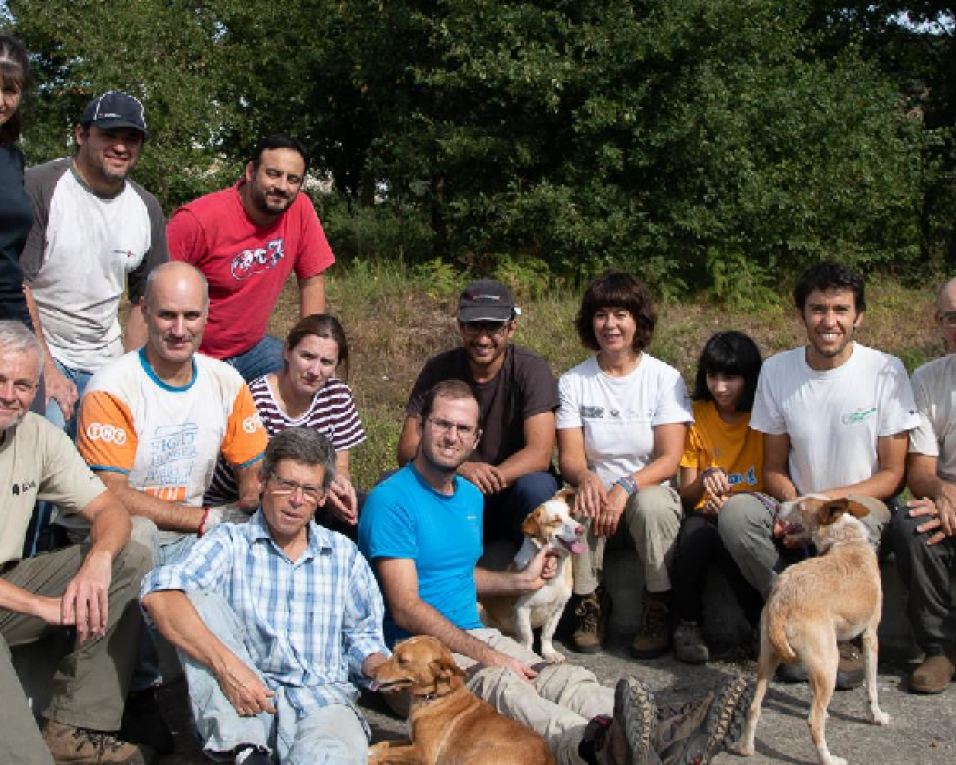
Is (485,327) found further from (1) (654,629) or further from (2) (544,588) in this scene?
(1) (654,629)

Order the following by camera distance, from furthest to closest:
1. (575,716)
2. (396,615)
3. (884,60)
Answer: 1. (884,60)
2. (396,615)
3. (575,716)

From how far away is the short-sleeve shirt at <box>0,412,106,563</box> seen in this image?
371 centimetres

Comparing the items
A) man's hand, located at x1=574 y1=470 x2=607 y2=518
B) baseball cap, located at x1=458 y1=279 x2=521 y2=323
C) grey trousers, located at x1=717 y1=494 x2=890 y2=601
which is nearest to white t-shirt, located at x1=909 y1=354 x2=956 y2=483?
grey trousers, located at x1=717 y1=494 x2=890 y2=601

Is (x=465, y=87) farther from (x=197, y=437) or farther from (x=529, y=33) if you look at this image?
(x=197, y=437)

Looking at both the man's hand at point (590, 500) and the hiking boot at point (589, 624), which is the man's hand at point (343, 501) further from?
the hiking boot at point (589, 624)

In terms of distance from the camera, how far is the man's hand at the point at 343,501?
14.7 ft

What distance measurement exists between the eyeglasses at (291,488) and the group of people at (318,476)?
0.01 metres

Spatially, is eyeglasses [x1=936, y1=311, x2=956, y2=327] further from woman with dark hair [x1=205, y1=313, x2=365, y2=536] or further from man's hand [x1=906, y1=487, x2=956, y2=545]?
woman with dark hair [x1=205, y1=313, x2=365, y2=536]

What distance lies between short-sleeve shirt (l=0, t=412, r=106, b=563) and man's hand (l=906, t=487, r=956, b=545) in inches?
129

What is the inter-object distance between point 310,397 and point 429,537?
102cm

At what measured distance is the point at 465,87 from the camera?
451 inches

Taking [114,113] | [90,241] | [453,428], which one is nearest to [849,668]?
[453,428]

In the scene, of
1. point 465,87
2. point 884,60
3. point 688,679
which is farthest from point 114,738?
point 884,60

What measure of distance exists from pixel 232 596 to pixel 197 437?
2.90 feet
